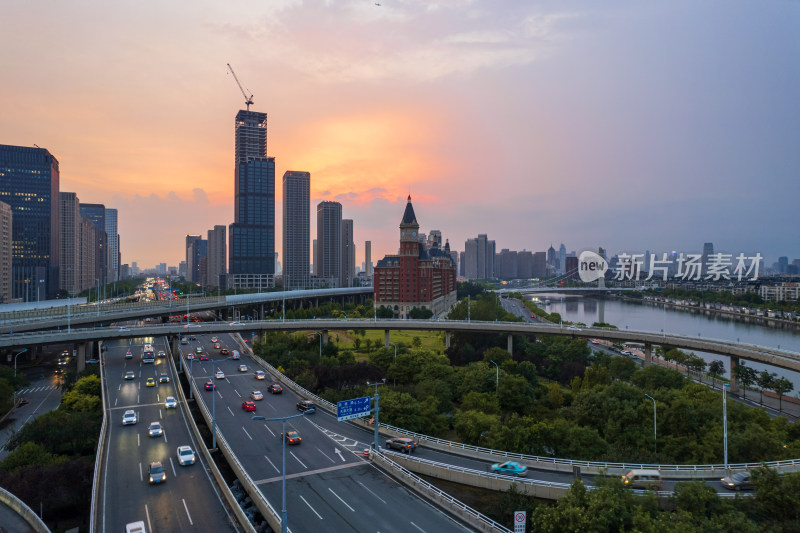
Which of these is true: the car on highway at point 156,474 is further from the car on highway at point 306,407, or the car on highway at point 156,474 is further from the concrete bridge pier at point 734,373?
the concrete bridge pier at point 734,373

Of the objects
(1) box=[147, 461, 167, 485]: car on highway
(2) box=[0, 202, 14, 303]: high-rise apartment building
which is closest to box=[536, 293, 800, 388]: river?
(1) box=[147, 461, 167, 485]: car on highway

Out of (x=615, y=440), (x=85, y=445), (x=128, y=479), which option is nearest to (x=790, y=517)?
(x=615, y=440)

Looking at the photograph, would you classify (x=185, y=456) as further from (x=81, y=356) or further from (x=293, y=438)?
(x=81, y=356)

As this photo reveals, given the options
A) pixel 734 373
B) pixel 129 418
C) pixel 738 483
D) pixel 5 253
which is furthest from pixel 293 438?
pixel 5 253

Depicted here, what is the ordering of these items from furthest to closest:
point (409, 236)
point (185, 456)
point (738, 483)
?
point (409, 236), point (185, 456), point (738, 483)

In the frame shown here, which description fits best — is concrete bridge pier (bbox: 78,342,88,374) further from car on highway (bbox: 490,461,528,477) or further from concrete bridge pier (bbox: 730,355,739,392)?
concrete bridge pier (bbox: 730,355,739,392)

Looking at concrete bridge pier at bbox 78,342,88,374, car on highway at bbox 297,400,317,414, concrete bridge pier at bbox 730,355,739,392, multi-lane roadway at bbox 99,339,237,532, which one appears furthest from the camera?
concrete bridge pier at bbox 78,342,88,374
